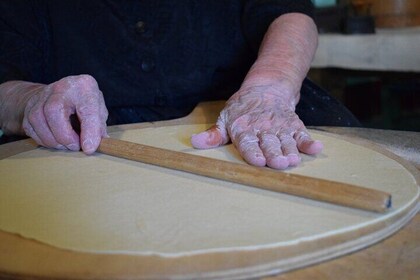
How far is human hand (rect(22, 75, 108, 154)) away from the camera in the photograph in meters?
0.92

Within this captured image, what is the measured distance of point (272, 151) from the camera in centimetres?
80

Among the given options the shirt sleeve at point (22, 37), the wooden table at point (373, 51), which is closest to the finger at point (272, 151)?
the shirt sleeve at point (22, 37)

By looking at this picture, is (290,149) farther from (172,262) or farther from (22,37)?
(22,37)

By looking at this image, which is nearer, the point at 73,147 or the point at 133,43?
the point at 73,147

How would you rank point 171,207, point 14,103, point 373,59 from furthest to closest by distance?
point 373,59
point 14,103
point 171,207

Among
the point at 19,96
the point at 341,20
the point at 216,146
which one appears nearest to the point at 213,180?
the point at 216,146

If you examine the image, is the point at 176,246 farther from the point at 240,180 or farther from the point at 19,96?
the point at 19,96

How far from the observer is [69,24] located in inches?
51.2

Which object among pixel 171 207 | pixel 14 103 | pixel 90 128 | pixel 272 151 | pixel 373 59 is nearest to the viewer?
pixel 171 207

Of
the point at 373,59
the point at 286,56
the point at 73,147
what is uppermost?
the point at 286,56

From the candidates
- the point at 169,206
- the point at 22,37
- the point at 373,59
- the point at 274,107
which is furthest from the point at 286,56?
the point at 373,59

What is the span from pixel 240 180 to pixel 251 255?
192mm

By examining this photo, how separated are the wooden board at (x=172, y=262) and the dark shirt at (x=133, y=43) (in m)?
0.78

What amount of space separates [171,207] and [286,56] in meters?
0.61
